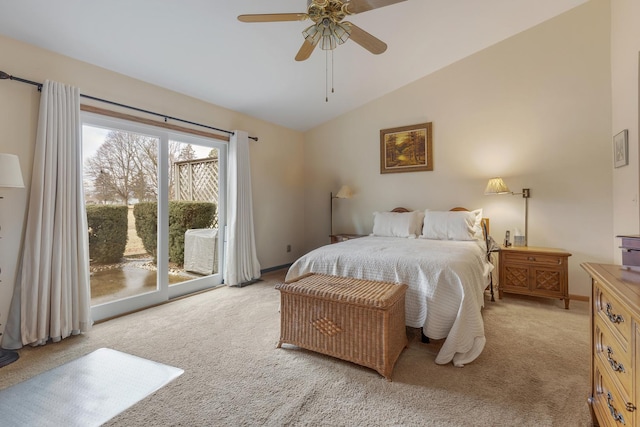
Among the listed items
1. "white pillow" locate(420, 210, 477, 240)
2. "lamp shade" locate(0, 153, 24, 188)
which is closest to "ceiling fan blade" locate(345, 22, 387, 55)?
"white pillow" locate(420, 210, 477, 240)

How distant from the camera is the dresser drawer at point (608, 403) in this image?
40.2 inches

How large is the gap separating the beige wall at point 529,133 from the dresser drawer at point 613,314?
259 cm

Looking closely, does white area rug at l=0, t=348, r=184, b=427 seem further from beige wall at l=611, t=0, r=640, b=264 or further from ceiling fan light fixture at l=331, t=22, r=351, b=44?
beige wall at l=611, t=0, r=640, b=264

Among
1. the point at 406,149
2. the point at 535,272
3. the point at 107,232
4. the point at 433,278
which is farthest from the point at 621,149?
the point at 107,232

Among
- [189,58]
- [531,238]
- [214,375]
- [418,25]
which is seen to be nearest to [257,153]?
[189,58]

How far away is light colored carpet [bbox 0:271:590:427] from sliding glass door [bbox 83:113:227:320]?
51cm

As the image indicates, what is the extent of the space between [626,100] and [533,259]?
5.75 feet

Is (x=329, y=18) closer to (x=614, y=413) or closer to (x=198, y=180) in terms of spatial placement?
(x=614, y=413)

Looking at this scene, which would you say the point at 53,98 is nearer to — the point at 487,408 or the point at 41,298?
the point at 41,298

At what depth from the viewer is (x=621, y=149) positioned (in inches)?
112

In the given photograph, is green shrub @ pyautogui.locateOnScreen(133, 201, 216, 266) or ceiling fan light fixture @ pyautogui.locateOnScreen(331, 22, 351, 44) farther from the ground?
ceiling fan light fixture @ pyautogui.locateOnScreen(331, 22, 351, 44)

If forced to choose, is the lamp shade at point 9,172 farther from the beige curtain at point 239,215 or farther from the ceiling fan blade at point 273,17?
the beige curtain at point 239,215

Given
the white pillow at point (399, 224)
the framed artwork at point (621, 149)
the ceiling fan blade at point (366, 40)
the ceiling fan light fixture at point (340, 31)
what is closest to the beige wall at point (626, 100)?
the framed artwork at point (621, 149)

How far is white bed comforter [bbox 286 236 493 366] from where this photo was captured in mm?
2053
